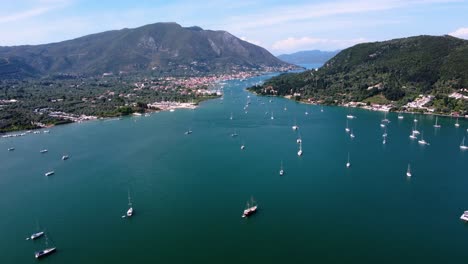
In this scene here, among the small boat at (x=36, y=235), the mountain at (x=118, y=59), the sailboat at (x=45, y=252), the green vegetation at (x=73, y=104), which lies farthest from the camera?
the mountain at (x=118, y=59)

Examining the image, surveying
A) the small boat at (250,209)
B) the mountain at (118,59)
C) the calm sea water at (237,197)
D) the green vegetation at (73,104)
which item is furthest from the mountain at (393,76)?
the mountain at (118,59)

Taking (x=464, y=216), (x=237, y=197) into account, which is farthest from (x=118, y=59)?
(x=464, y=216)

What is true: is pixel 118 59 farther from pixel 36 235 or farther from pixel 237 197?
pixel 36 235

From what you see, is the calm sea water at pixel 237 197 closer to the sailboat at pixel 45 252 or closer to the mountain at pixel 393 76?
the sailboat at pixel 45 252

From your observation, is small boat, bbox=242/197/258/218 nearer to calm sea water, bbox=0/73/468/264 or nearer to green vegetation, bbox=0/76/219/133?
calm sea water, bbox=0/73/468/264

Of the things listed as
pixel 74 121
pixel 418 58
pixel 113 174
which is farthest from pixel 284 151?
pixel 418 58
